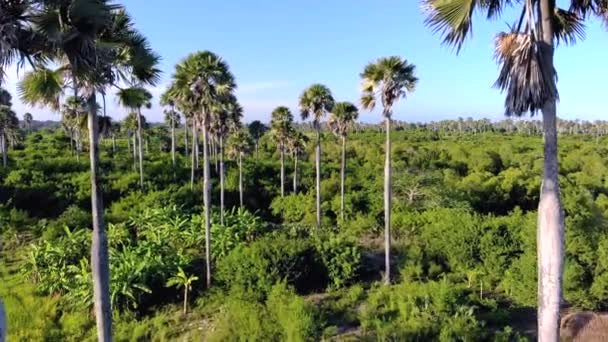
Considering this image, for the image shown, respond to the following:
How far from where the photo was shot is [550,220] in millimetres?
4980

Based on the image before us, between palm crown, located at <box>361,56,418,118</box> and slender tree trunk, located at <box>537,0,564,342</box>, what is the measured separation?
1550cm

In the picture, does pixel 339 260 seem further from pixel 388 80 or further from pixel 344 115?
pixel 344 115

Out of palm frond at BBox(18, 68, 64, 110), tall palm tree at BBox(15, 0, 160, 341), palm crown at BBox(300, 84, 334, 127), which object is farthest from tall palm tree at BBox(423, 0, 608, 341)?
palm crown at BBox(300, 84, 334, 127)

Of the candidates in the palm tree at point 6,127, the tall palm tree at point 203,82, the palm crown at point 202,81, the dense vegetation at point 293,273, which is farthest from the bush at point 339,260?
the palm tree at point 6,127

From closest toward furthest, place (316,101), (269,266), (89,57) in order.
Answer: (89,57) < (269,266) < (316,101)

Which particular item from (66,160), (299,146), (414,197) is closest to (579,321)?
(414,197)

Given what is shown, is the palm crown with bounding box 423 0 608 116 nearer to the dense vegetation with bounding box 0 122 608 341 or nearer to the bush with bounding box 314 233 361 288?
the dense vegetation with bounding box 0 122 608 341

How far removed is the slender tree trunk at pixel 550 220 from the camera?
4961 millimetres

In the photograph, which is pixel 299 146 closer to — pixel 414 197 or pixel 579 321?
pixel 414 197

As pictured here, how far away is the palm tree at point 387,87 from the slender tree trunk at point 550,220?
15.0 m

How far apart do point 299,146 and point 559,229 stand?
3659 centimetres

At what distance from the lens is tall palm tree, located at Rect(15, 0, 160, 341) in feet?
21.5

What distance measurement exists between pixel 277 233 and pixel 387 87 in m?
9.55

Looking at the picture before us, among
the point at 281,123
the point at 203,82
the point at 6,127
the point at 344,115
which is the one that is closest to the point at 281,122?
the point at 281,123
